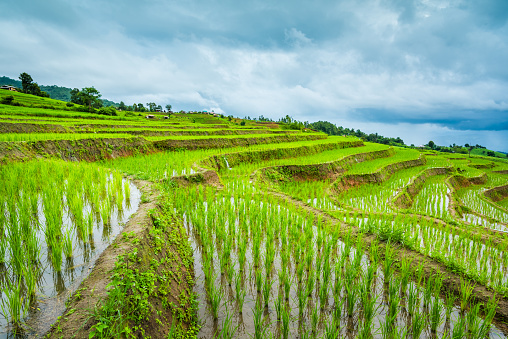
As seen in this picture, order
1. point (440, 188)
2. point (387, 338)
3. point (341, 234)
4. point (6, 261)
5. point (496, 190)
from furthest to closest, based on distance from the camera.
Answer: point (496, 190) → point (440, 188) → point (341, 234) → point (6, 261) → point (387, 338)

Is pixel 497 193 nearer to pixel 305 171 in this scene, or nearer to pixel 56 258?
pixel 305 171

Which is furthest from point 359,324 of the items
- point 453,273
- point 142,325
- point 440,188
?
point 440,188

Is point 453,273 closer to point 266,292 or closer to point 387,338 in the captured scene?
point 387,338

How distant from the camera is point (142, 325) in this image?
5.90ft

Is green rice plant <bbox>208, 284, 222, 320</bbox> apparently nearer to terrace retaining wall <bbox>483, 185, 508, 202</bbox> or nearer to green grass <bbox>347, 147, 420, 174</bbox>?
green grass <bbox>347, 147, 420, 174</bbox>

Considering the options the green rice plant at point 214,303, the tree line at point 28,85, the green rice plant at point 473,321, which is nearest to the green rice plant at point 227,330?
the green rice plant at point 214,303

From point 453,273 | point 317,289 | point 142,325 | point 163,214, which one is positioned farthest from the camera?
point 163,214

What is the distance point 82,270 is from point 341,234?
3704mm

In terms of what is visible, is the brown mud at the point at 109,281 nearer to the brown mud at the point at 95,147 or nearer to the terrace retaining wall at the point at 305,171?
the brown mud at the point at 95,147

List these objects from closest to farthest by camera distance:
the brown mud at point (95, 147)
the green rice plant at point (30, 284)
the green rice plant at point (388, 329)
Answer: the green rice plant at point (30, 284) → the green rice plant at point (388, 329) → the brown mud at point (95, 147)

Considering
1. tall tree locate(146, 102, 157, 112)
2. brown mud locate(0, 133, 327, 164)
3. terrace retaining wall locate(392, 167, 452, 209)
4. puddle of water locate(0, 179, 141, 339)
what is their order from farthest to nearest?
tall tree locate(146, 102, 157, 112), terrace retaining wall locate(392, 167, 452, 209), brown mud locate(0, 133, 327, 164), puddle of water locate(0, 179, 141, 339)

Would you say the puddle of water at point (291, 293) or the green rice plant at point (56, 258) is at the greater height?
the green rice plant at point (56, 258)

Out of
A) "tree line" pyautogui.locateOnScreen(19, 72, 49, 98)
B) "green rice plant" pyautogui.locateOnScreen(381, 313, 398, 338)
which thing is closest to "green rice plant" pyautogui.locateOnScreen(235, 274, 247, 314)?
"green rice plant" pyautogui.locateOnScreen(381, 313, 398, 338)

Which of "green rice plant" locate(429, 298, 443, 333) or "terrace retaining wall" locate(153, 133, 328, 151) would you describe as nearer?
"green rice plant" locate(429, 298, 443, 333)
